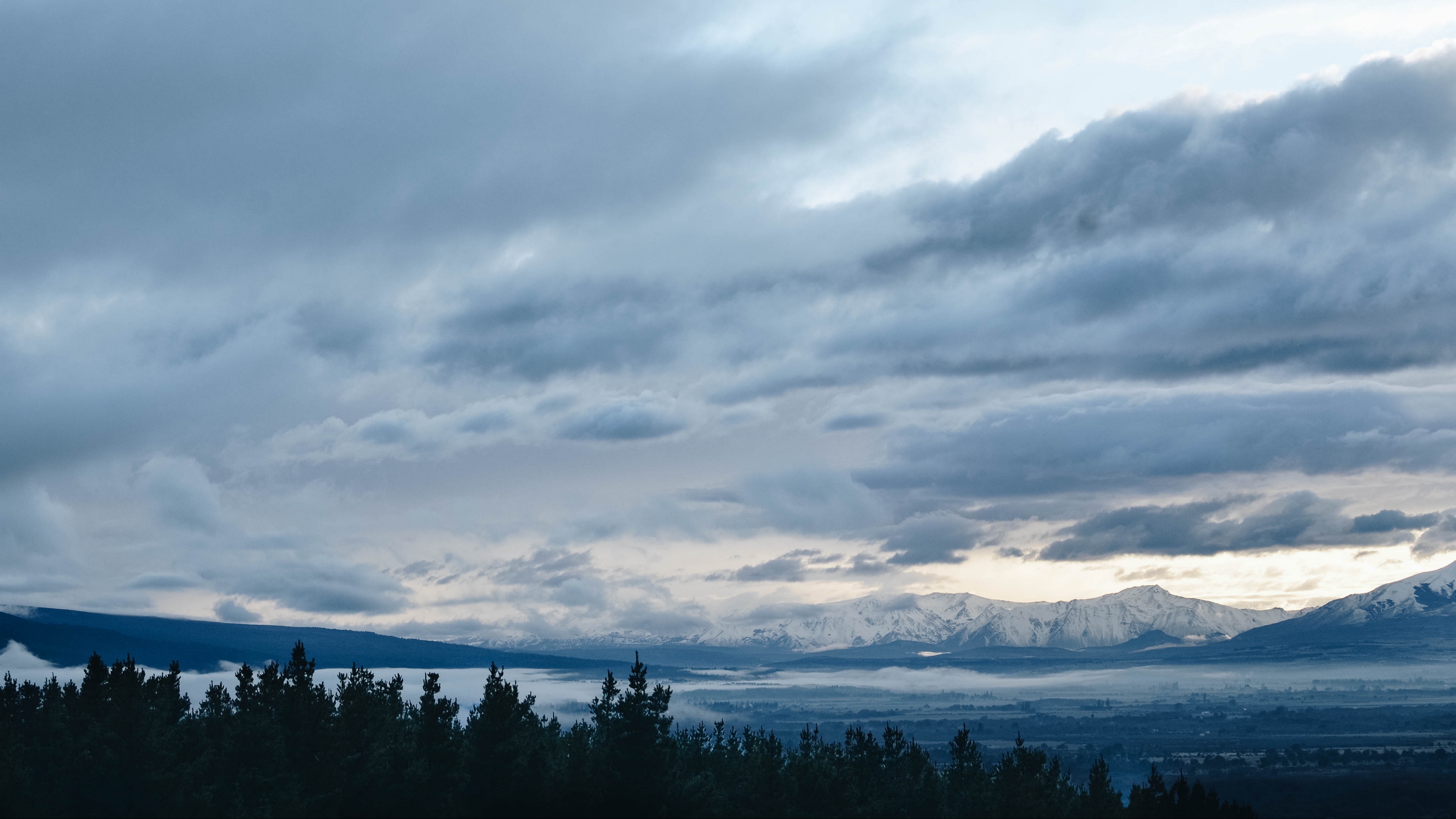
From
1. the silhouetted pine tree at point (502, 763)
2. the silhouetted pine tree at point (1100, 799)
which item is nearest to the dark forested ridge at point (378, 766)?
the silhouetted pine tree at point (502, 763)

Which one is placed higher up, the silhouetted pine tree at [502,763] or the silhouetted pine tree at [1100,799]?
the silhouetted pine tree at [502,763]

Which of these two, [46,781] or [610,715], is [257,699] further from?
[610,715]

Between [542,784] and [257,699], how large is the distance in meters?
35.2

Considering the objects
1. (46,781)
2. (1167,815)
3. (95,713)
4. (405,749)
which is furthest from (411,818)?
(1167,815)

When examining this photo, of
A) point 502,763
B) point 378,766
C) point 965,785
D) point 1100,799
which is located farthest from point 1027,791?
point 378,766

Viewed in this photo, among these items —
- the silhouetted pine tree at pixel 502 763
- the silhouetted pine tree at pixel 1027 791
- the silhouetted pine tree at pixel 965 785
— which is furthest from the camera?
the silhouetted pine tree at pixel 965 785

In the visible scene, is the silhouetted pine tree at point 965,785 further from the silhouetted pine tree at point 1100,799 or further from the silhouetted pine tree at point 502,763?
the silhouetted pine tree at point 502,763

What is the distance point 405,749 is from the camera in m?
120

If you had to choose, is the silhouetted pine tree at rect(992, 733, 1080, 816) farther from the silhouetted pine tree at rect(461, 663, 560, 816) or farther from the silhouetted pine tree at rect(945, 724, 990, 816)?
the silhouetted pine tree at rect(461, 663, 560, 816)

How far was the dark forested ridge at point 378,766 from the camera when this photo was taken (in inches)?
4427

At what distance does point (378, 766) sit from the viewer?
116 m

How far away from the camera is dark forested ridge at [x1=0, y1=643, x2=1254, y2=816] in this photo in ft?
369

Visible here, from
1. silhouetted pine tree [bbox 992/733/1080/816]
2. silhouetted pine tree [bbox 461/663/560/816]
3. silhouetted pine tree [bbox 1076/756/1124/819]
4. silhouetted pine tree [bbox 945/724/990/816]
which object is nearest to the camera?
silhouetted pine tree [bbox 461/663/560/816]

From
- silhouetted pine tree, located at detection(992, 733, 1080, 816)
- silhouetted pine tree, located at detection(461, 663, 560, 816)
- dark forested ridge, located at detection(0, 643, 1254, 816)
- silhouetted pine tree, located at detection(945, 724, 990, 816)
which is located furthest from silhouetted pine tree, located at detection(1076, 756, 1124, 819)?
silhouetted pine tree, located at detection(461, 663, 560, 816)
